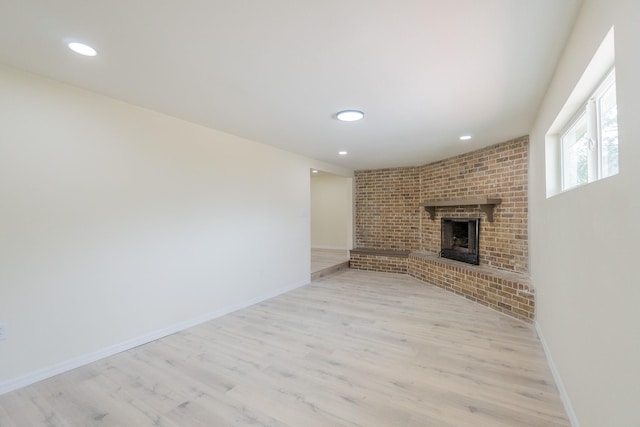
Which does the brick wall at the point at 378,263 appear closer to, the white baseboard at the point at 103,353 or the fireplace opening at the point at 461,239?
the fireplace opening at the point at 461,239

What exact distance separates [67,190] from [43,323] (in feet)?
3.39

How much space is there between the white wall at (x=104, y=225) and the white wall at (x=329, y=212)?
4.47 m

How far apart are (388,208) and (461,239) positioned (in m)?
1.74

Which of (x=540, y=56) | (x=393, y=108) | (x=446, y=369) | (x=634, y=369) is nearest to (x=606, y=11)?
(x=540, y=56)

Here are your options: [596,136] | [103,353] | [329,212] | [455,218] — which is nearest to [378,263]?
[455,218]

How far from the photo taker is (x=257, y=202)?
3994mm

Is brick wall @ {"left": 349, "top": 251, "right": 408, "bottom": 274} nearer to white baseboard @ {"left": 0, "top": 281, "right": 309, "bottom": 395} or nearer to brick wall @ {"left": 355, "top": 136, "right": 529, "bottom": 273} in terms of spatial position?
brick wall @ {"left": 355, "top": 136, "right": 529, "bottom": 273}

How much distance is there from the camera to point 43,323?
6.95 ft

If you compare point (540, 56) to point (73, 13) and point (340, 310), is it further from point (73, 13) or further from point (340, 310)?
point (340, 310)

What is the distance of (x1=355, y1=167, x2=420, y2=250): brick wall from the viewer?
5.94 meters

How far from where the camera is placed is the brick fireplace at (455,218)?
11.8ft

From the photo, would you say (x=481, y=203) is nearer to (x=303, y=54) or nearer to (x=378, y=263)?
(x=378, y=263)

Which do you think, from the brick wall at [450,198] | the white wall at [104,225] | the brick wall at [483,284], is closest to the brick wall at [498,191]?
the brick wall at [450,198]

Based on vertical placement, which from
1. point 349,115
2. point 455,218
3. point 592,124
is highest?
point 349,115
